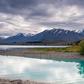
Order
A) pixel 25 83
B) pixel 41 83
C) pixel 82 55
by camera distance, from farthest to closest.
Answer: pixel 82 55
pixel 41 83
pixel 25 83

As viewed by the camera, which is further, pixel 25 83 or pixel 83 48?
pixel 83 48

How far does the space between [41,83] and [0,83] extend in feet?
20.3

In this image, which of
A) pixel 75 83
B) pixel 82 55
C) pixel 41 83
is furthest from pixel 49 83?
pixel 82 55

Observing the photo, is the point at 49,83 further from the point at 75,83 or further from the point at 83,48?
the point at 83,48

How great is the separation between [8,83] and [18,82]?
1.41 metres

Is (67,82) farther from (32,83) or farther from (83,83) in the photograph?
(32,83)

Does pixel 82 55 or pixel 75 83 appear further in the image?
pixel 82 55

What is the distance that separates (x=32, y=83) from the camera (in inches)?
1478

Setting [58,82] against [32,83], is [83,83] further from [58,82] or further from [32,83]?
[32,83]

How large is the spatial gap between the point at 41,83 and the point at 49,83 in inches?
56.0

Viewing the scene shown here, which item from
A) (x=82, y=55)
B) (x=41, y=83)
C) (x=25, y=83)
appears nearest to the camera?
(x=25, y=83)

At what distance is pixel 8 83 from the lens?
3659 cm

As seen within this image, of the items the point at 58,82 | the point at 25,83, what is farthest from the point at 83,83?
the point at 25,83

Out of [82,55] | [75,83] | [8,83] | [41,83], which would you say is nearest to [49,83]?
[41,83]
